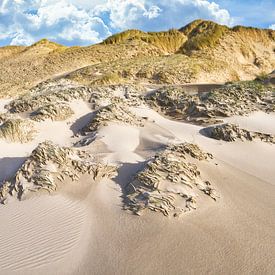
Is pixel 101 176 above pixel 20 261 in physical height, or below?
above

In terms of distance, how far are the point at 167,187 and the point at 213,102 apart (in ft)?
26.2

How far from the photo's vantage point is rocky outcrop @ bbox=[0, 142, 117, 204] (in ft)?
24.5

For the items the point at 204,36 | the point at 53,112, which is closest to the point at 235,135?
the point at 53,112

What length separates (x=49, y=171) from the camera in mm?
7707

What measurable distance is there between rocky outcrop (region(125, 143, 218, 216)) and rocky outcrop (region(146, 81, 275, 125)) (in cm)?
557

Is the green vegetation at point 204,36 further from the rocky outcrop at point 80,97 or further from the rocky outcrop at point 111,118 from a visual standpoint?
the rocky outcrop at point 111,118

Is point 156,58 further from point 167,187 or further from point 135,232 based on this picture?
point 135,232

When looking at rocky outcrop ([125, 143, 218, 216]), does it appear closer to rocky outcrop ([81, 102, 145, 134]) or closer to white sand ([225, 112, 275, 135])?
rocky outcrop ([81, 102, 145, 134])

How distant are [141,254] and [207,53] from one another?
127 ft

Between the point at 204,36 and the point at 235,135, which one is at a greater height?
the point at 204,36

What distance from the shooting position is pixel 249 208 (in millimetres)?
6828

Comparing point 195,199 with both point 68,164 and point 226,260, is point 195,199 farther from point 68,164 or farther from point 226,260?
point 68,164

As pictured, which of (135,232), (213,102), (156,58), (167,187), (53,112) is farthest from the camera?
(156,58)

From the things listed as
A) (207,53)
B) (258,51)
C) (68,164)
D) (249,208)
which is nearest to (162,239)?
(249,208)
